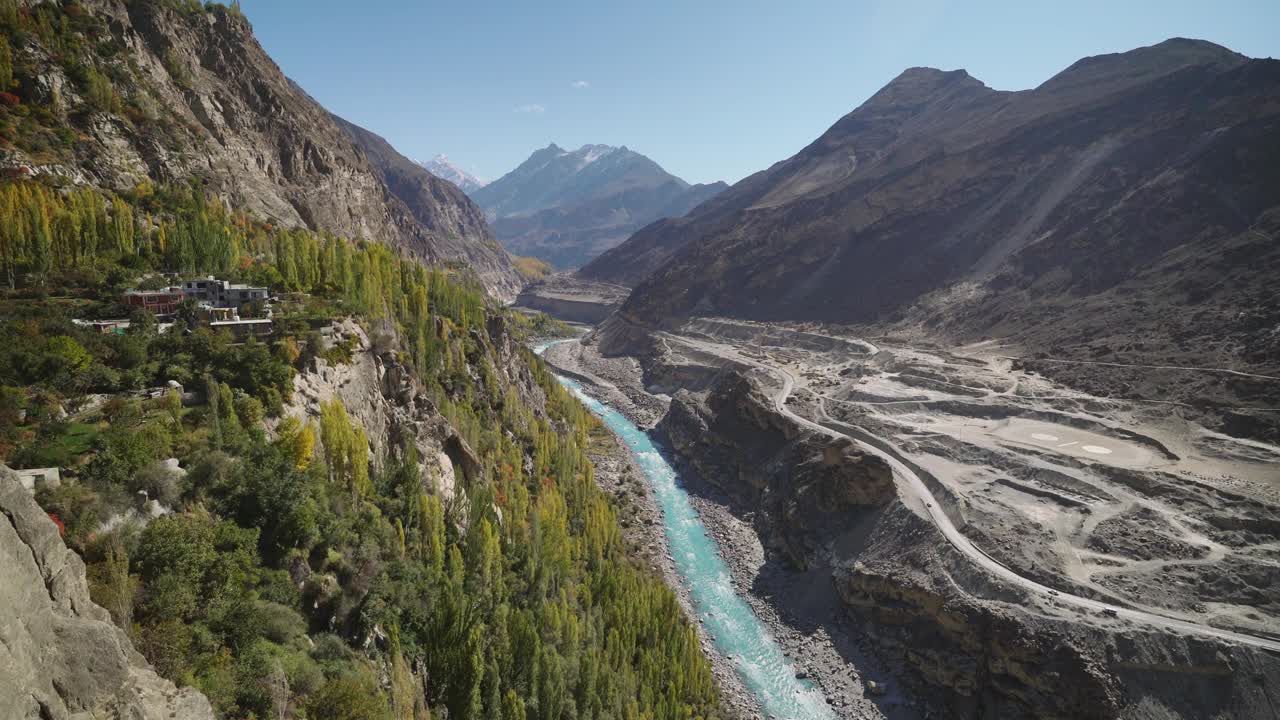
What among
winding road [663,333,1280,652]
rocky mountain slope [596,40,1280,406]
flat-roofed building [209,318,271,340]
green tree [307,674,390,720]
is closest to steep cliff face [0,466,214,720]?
green tree [307,674,390,720]

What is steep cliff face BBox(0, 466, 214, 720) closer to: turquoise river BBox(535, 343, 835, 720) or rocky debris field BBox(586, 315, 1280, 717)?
turquoise river BBox(535, 343, 835, 720)

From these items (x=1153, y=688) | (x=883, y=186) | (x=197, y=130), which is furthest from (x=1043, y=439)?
(x=883, y=186)

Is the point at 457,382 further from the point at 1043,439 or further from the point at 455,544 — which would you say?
the point at 1043,439

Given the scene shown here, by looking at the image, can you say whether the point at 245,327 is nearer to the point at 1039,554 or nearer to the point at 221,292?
the point at 221,292

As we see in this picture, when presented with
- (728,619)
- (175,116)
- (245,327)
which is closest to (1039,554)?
(728,619)

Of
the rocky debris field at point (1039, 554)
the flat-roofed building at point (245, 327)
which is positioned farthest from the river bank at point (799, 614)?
the flat-roofed building at point (245, 327)

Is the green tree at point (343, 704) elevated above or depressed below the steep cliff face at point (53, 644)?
below

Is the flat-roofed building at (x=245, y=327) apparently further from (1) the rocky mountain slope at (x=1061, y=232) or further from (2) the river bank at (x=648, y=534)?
(1) the rocky mountain slope at (x=1061, y=232)

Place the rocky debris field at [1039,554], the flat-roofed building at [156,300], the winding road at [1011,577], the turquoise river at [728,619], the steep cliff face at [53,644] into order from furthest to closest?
the turquoise river at [728,619] < the rocky debris field at [1039,554] < the flat-roofed building at [156,300] < the winding road at [1011,577] < the steep cliff face at [53,644]
